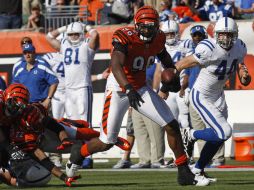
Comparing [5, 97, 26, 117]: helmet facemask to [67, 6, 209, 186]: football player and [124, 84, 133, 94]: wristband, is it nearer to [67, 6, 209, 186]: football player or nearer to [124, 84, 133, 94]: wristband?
[67, 6, 209, 186]: football player

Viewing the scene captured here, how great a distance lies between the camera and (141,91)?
30.7 ft

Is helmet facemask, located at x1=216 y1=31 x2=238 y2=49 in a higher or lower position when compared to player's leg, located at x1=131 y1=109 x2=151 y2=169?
higher

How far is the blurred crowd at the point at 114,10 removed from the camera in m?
16.1

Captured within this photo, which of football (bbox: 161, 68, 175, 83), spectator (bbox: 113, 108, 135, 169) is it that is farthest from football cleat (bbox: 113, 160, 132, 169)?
football (bbox: 161, 68, 175, 83)

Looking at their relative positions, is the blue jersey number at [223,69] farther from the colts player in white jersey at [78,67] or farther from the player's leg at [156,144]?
the colts player in white jersey at [78,67]

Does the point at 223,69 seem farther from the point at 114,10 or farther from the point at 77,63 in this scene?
the point at 114,10

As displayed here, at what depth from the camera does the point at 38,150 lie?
9.44 m

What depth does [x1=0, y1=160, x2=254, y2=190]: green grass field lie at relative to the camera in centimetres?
928

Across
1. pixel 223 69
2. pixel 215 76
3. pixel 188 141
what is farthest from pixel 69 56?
pixel 223 69

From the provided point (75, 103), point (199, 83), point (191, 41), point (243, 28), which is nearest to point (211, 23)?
point (243, 28)

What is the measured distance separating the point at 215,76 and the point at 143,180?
1407 mm

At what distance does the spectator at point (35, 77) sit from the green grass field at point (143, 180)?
177 cm

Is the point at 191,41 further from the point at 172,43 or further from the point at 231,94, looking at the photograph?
the point at 231,94

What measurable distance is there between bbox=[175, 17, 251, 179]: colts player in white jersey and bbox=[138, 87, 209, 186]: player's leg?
17.7 inches
